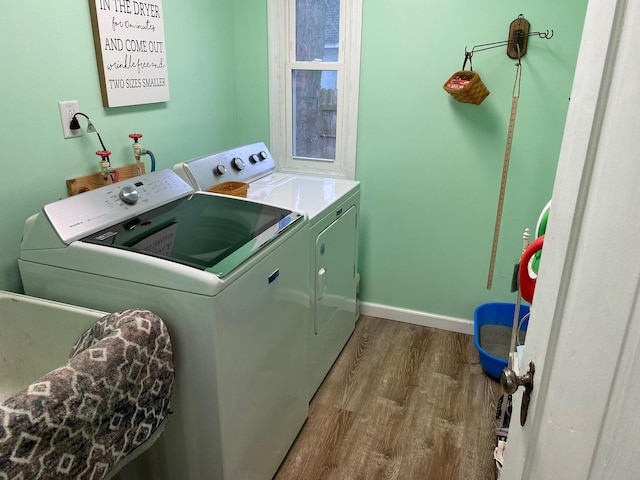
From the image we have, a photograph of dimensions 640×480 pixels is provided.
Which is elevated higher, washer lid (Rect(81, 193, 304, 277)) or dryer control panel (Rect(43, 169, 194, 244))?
dryer control panel (Rect(43, 169, 194, 244))

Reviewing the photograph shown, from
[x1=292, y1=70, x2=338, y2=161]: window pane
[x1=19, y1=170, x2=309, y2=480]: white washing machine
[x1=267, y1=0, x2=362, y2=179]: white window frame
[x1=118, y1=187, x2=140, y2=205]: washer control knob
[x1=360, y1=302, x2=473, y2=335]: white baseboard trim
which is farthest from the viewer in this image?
[x1=360, y1=302, x2=473, y2=335]: white baseboard trim

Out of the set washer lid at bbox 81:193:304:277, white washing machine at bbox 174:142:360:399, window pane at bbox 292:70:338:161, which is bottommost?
white washing machine at bbox 174:142:360:399

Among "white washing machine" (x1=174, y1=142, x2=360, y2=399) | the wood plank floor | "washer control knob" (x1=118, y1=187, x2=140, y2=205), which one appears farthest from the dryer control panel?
the wood plank floor

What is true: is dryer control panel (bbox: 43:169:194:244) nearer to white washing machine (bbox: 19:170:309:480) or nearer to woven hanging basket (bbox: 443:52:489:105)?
white washing machine (bbox: 19:170:309:480)

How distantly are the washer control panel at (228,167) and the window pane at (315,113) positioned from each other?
1.19 feet

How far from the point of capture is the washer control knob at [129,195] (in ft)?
5.36

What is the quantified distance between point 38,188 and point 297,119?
1.58 meters

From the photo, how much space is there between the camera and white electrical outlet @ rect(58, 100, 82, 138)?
171 cm

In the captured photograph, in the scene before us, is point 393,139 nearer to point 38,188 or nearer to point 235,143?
point 235,143

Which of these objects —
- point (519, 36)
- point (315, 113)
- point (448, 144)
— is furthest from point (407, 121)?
point (519, 36)

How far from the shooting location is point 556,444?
0.70m

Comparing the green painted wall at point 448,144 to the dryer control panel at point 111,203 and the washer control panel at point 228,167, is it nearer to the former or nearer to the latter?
the washer control panel at point 228,167

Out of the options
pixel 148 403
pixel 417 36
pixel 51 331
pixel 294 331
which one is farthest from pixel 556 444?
pixel 417 36

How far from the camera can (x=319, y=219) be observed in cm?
202
